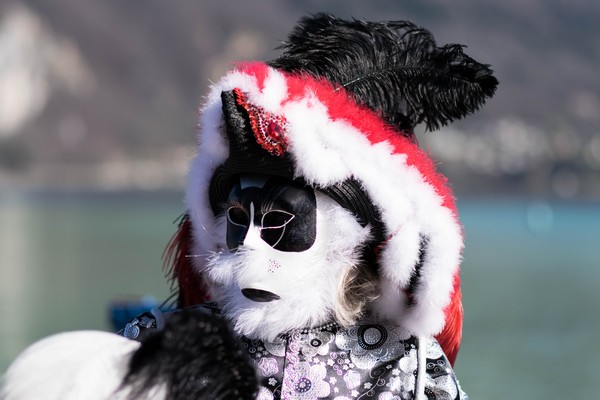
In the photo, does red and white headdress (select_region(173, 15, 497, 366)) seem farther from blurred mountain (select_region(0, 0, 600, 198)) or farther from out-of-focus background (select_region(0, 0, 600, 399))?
blurred mountain (select_region(0, 0, 600, 198))

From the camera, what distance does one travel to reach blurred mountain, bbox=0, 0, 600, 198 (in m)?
72.6

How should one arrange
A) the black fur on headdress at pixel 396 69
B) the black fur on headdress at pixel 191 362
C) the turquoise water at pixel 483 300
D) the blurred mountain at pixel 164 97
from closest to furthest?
1. the black fur on headdress at pixel 191 362
2. the black fur on headdress at pixel 396 69
3. the turquoise water at pixel 483 300
4. the blurred mountain at pixel 164 97

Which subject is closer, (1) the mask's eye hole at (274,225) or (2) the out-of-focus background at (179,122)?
(1) the mask's eye hole at (274,225)

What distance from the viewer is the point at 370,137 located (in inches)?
68.0

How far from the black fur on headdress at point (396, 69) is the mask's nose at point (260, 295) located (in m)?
0.41

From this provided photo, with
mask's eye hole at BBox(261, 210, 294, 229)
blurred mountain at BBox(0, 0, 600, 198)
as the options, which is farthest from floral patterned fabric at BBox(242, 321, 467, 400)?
blurred mountain at BBox(0, 0, 600, 198)

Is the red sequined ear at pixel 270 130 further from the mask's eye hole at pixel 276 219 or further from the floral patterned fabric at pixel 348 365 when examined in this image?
the floral patterned fabric at pixel 348 365

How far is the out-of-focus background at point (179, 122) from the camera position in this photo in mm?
23031

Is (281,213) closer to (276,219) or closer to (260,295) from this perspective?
(276,219)

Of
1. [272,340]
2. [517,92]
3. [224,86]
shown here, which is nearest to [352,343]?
[272,340]

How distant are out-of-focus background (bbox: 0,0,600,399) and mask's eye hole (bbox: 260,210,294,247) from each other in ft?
41.3

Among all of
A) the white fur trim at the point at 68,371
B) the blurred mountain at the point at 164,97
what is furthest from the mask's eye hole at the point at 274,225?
the blurred mountain at the point at 164,97

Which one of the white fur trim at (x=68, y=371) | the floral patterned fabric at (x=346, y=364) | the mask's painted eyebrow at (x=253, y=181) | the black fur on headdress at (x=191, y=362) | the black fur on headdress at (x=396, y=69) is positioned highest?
the black fur on headdress at (x=396, y=69)

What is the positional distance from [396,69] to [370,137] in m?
0.19
